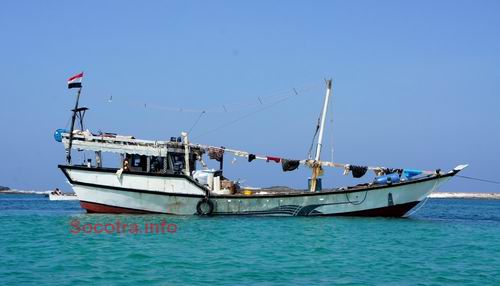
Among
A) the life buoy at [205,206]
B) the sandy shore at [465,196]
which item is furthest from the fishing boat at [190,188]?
the sandy shore at [465,196]

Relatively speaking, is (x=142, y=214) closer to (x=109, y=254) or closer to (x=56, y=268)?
(x=109, y=254)

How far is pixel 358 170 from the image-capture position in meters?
30.4

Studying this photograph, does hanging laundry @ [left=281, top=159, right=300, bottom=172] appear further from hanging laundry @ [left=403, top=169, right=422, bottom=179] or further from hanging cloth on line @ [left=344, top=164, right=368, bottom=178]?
hanging laundry @ [left=403, top=169, right=422, bottom=179]

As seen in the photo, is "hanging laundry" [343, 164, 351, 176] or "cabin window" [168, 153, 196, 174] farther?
"cabin window" [168, 153, 196, 174]

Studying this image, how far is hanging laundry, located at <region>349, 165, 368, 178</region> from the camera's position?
99.7ft

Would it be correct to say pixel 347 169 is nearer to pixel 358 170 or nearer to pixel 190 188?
pixel 358 170

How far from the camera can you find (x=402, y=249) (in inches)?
789

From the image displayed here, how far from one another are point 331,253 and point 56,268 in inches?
307

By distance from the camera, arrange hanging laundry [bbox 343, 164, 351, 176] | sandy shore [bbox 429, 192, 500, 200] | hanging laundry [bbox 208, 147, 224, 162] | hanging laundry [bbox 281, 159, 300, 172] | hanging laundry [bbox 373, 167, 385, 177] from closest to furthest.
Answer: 1. hanging laundry [bbox 373, 167, 385, 177]
2. hanging laundry [bbox 343, 164, 351, 176]
3. hanging laundry [bbox 281, 159, 300, 172]
4. hanging laundry [bbox 208, 147, 224, 162]
5. sandy shore [bbox 429, 192, 500, 200]

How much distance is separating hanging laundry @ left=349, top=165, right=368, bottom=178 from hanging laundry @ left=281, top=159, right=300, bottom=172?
2602mm

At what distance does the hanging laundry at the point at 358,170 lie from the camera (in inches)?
1196

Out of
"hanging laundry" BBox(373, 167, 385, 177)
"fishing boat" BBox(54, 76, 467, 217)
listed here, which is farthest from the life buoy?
"hanging laundry" BBox(373, 167, 385, 177)

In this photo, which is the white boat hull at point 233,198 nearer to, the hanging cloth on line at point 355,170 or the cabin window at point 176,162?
the cabin window at point 176,162

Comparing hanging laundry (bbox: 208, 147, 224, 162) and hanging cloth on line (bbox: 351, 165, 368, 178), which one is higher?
hanging laundry (bbox: 208, 147, 224, 162)
